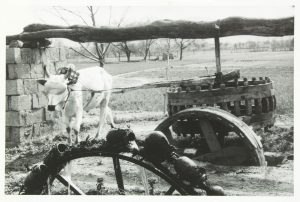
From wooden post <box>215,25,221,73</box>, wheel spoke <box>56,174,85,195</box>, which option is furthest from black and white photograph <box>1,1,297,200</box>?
wheel spoke <box>56,174,85,195</box>

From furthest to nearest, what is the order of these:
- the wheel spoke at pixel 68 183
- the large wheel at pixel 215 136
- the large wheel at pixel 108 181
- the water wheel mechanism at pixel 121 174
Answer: the large wheel at pixel 108 181 → the large wheel at pixel 215 136 → the wheel spoke at pixel 68 183 → the water wheel mechanism at pixel 121 174

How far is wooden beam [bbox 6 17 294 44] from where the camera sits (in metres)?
3.68

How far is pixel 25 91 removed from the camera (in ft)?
13.6

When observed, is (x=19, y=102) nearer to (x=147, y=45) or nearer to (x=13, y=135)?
(x=13, y=135)

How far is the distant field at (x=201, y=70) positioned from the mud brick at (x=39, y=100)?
1.29 ft

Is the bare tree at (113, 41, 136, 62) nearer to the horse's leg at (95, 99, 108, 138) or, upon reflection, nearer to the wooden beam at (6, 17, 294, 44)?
the wooden beam at (6, 17, 294, 44)

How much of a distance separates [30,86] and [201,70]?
142 centimetres

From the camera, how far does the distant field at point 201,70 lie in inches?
147

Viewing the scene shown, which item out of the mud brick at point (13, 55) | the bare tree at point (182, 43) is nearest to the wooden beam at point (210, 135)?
the bare tree at point (182, 43)

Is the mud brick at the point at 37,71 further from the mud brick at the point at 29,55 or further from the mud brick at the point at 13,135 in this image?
the mud brick at the point at 13,135

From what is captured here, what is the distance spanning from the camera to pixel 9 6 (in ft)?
13.2

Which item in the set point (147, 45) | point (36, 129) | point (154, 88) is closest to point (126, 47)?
point (147, 45)

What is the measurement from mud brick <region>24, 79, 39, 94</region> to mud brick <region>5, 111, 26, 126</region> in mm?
188
